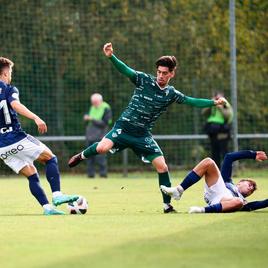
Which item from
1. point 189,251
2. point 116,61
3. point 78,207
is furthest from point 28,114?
point 189,251

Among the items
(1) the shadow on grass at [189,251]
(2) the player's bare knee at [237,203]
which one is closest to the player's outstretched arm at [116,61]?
(2) the player's bare knee at [237,203]

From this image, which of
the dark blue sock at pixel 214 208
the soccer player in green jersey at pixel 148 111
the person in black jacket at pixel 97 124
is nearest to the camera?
the dark blue sock at pixel 214 208

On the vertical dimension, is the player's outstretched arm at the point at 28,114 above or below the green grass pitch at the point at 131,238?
above

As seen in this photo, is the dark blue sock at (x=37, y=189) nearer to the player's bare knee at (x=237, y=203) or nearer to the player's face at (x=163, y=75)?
the player's face at (x=163, y=75)

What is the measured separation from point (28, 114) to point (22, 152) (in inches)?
25.6

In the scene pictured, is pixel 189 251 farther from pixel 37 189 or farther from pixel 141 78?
pixel 141 78

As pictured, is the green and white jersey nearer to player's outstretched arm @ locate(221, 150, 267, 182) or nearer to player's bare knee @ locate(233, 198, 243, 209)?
player's outstretched arm @ locate(221, 150, 267, 182)

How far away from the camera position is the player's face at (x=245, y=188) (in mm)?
11672

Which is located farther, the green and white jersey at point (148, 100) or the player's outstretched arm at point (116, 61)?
the green and white jersey at point (148, 100)

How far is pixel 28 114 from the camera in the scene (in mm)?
11352

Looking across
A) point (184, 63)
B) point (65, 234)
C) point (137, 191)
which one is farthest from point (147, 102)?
point (184, 63)

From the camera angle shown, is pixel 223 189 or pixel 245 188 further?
pixel 245 188

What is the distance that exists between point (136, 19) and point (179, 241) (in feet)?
54.7

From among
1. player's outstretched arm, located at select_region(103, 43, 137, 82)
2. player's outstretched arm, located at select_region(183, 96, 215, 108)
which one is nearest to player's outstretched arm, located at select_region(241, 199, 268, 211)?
player's outstretched arm, located at select_region(183, 96, 215, 108)
